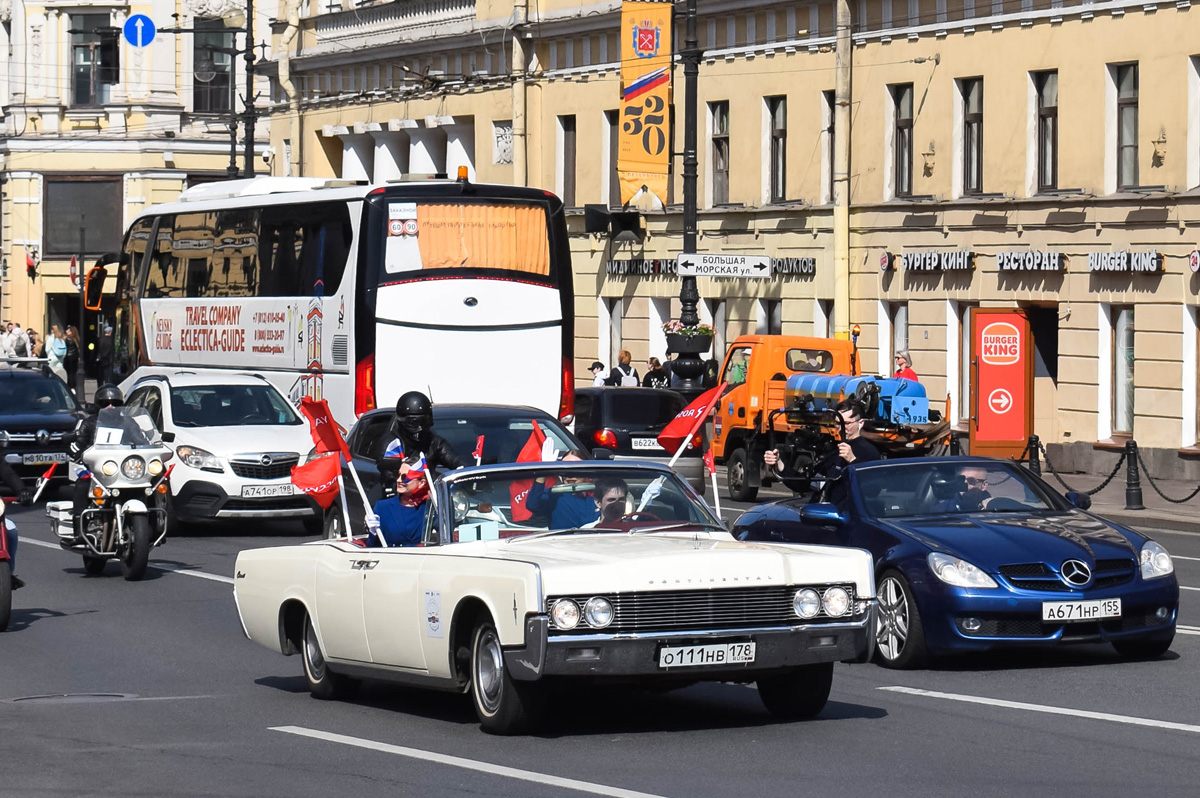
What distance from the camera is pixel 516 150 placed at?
48.9m

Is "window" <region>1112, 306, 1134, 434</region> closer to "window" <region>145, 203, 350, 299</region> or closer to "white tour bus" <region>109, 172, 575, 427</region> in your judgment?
"white tour bus" <region>109, 172, 575, 427</region>

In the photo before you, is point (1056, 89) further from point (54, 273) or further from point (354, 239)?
point (54, 273)

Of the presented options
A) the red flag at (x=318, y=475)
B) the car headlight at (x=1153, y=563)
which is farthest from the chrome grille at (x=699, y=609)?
the red flag at (x=318, y=475)

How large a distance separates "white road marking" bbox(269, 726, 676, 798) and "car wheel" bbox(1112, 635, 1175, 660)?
192 inches

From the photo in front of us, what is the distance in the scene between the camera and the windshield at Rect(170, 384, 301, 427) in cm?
2366

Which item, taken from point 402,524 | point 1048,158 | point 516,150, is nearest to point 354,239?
point 1048,158

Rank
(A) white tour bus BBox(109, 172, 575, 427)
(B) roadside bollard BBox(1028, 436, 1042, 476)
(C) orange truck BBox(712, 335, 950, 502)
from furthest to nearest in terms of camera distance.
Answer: (B) roadside bollard BBox(1028, 436, 1042, 476), (C) orange truck BBox(712, 335, 950, 502), (A) white tour bus BBox(109, 172, 575, 427)

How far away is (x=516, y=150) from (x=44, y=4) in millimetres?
33159

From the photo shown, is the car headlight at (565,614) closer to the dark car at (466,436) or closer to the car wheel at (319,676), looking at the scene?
the car wheel at (319,676)

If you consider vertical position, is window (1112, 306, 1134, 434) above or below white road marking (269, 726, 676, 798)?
above

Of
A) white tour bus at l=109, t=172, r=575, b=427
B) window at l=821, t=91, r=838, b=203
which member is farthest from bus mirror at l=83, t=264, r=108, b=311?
window at l=821, t=91, r=838, b=203

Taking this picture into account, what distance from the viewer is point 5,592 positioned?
14.5 meters

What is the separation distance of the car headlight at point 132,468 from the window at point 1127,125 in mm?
18721

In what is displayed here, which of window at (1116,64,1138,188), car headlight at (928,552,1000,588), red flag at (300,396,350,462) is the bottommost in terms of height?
car headlight at (928,552,1000,588)
